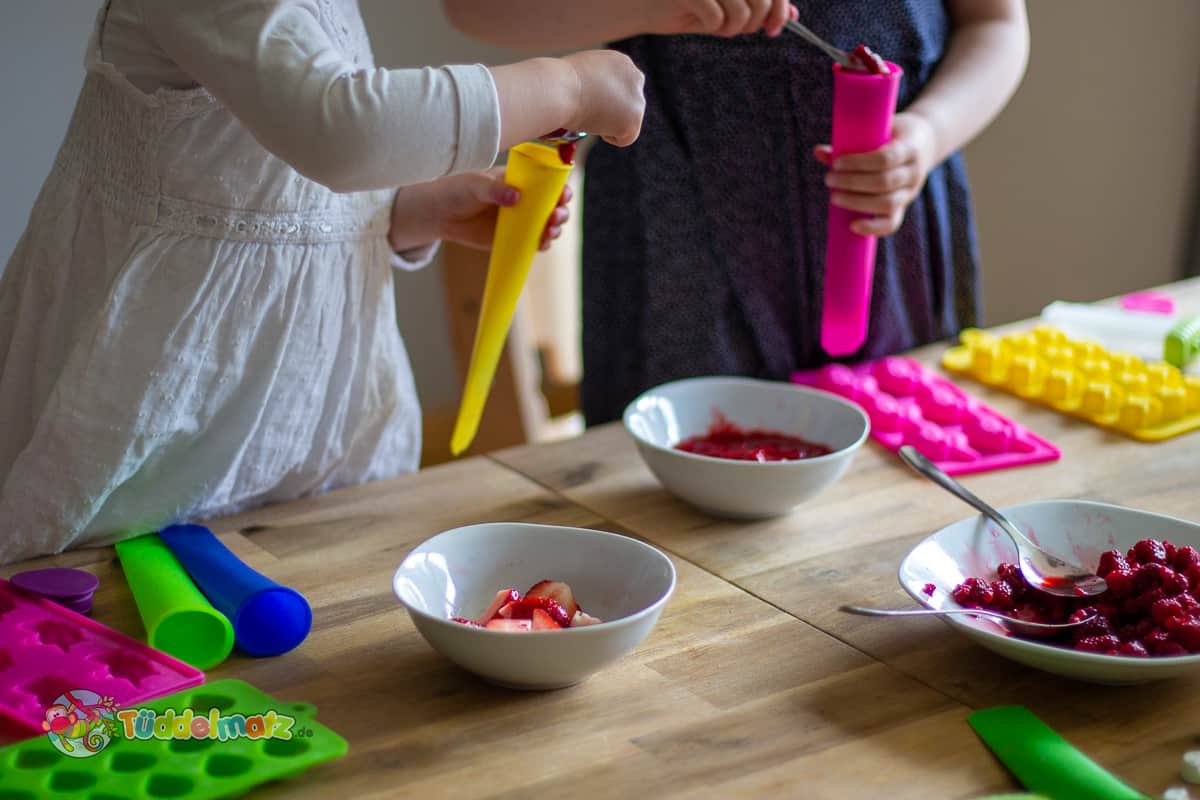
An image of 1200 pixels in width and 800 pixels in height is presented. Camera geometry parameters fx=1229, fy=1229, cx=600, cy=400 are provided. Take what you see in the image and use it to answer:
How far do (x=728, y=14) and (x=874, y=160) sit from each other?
0.21 meters

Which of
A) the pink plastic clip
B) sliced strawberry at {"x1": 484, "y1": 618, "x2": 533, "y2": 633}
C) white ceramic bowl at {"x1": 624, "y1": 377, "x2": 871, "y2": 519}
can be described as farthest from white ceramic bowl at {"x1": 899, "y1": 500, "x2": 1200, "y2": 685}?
the pink plastic clip

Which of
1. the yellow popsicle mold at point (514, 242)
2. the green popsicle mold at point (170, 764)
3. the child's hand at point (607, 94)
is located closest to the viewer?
the green popsicle mold at point (170, 764)

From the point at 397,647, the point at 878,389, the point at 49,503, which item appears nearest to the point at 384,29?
the point at 878,389

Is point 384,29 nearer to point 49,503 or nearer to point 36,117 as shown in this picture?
point 36,117

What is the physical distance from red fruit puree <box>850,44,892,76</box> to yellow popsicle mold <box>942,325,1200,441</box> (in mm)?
394

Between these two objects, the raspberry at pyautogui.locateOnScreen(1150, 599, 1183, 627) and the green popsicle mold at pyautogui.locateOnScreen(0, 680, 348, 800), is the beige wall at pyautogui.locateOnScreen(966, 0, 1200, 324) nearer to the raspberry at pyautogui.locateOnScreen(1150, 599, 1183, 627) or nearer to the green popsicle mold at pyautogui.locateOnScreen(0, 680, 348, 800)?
the raspberry at pyautogui.locateOnScreen(1150, 599, 1183, 627)

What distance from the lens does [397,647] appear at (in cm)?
84

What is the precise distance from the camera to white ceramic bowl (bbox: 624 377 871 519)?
3.31ft

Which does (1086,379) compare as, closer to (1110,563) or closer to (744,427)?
(744,427)

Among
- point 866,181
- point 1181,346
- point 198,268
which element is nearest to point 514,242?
point 198,268

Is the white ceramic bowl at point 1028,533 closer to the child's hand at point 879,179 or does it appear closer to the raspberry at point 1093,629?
the raspberry at point 1093,629

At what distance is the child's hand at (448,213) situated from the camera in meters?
1.16

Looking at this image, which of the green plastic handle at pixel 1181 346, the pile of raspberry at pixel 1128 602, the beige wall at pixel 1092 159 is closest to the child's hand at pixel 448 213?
the pile of raspberry at pixel 1128 602

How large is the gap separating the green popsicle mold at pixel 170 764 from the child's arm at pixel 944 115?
0.77 meters
